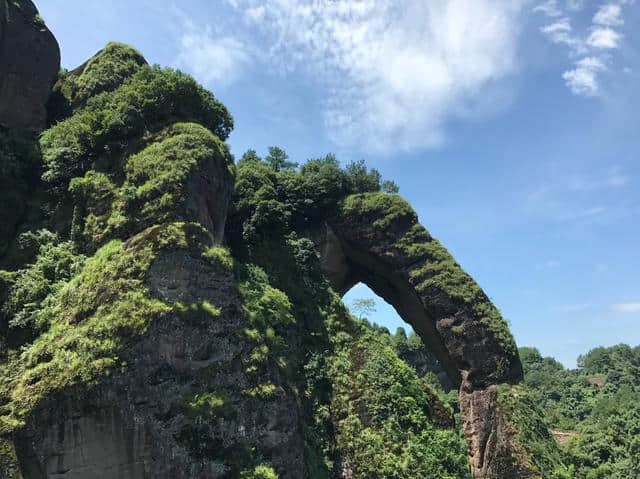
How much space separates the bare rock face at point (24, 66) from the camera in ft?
85.1

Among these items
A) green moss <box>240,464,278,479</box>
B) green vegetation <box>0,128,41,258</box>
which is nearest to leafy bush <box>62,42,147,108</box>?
green vegetation <box>0,128,41,258</box>

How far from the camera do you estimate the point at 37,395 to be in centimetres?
1461

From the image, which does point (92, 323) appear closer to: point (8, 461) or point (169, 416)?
point (169, 416)

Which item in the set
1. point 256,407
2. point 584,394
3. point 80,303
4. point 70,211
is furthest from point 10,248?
point 584,394

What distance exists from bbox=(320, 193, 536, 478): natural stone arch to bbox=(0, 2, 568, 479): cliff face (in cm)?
11

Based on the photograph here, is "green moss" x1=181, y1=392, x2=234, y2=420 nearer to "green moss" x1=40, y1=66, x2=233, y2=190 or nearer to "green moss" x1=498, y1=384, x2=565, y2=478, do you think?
"green moss" x1=40, y1=66, x2=233, y2=190

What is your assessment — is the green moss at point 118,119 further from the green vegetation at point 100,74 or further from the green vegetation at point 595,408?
the green vegetation at point 595,408

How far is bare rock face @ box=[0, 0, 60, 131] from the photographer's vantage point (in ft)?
85.1

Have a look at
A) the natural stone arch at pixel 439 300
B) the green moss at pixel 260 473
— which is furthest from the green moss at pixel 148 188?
the natural stone arch at pixel 439 300

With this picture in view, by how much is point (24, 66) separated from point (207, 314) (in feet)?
63.6

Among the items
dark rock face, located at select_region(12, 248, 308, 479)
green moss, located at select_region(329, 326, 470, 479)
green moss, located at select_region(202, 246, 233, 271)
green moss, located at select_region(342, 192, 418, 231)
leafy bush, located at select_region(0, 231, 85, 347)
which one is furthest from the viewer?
green moss, located at select_region(342, 192, 418, 231)

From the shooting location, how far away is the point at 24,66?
26.8 m

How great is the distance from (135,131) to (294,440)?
14681 mm

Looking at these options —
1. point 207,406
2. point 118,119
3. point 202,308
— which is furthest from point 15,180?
point 207,406
